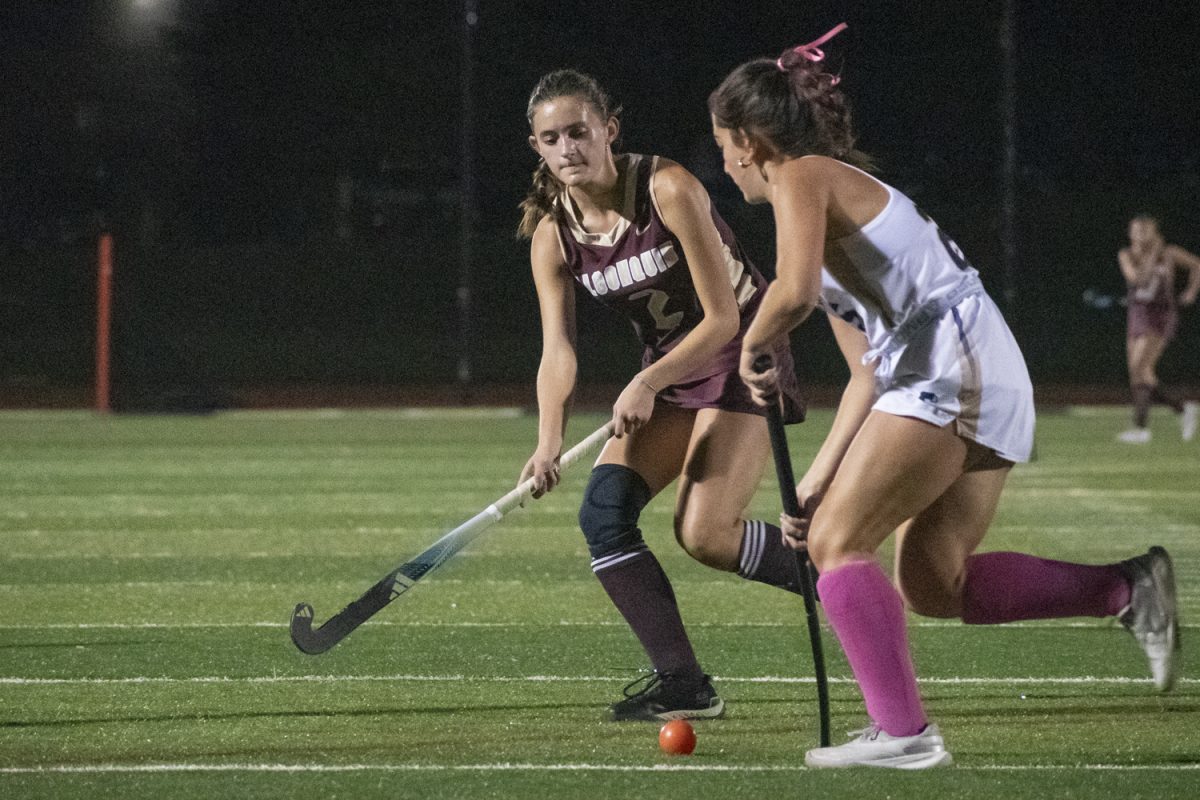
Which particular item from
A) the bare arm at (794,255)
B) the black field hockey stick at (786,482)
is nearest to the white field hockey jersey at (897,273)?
the bare arm at (794,255)

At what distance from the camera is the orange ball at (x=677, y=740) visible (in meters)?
5.11

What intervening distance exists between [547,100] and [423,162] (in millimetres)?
22604

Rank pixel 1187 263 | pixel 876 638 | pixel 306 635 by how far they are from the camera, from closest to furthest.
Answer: pixel 876 638 < pixel 306 635 < pixel 1187 263

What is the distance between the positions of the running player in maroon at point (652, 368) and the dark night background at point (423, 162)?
18.8m

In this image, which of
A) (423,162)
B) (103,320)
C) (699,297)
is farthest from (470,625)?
(423,162)

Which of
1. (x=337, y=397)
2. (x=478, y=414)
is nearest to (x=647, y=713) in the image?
(x=478, y=414)

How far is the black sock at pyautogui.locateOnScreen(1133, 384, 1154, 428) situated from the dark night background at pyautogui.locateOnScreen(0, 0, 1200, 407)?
741 cm

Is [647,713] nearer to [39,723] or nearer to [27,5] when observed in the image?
[39,723]

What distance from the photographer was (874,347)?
4852 mm

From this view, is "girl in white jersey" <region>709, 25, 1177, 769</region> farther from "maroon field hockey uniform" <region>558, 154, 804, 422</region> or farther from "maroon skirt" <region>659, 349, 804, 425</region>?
"maroon skirt" <region>659, 349, 804, 425</region>

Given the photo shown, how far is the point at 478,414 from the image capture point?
22.6 m

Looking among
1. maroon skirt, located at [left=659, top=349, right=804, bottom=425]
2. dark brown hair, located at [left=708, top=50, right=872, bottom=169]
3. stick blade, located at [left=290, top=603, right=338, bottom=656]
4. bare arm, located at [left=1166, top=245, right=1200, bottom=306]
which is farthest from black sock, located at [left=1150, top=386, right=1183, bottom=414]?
dark brown hair, located at [left=708, top=50, right=872, bottom=169]

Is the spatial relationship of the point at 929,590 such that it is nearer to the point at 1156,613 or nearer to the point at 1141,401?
the point at 1156,613

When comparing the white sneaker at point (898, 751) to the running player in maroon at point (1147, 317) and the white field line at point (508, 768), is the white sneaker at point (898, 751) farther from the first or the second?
the running player in maroon at point (1147, 317)
